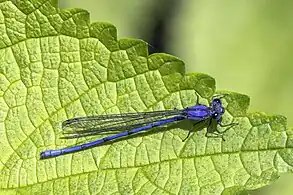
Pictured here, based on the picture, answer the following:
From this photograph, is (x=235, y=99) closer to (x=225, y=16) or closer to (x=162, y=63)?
(x=162, y=63)

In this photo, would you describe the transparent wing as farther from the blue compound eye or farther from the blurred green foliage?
the blurred green foliage

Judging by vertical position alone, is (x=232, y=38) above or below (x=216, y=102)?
above

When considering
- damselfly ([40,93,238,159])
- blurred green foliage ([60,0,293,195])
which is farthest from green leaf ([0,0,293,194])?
blurred green foliage ([60,0,293,195])

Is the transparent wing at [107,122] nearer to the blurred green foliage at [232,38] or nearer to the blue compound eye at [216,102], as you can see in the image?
the blue compound eye at [216,102]

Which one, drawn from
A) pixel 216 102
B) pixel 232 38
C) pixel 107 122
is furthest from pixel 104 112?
pixel 232 38

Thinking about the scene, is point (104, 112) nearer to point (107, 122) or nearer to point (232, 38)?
point (107, 122)

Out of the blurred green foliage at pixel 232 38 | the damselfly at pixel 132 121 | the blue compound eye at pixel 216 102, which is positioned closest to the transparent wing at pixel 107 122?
the damselfly at pixel 132 121

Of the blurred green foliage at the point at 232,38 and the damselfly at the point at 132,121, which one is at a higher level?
the blurred green foliage at the point at 232,38
